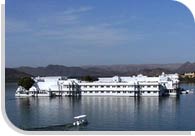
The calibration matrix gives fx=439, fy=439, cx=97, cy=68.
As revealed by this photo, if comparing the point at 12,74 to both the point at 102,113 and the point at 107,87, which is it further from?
the point at 107,87

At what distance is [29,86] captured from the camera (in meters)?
5.48

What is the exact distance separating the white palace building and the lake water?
5.6 inches

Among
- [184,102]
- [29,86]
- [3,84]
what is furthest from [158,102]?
[3,84]

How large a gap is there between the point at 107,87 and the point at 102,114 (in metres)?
1.48

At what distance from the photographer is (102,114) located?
A: 4.76 metres

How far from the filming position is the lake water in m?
3.93

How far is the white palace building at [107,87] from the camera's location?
5714 mm

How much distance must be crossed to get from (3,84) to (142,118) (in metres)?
1.75

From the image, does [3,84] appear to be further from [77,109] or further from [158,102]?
[158,102]

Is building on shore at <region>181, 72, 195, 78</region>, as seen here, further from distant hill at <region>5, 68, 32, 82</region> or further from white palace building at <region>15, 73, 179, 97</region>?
distant hill at <region>5, 68, 32, 82</region>

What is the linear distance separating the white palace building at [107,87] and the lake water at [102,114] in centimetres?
14

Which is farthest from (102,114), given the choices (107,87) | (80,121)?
(107,87)

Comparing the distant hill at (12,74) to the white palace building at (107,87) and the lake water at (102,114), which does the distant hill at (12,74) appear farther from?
the white palace building at (107,87)

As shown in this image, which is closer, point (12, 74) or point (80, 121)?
point (12, 74)
